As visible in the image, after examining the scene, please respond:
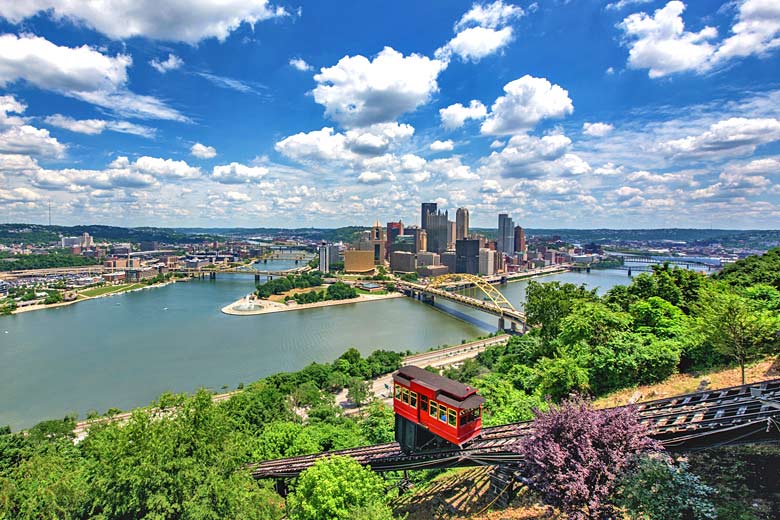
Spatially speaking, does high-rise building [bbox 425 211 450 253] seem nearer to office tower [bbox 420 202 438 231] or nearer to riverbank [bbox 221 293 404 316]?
office tower [bbox 420 202 438 231]

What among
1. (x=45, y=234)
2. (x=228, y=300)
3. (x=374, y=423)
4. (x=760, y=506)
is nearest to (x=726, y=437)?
(x=760, y=506)

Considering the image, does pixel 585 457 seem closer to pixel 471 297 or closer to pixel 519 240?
pixel 471 297

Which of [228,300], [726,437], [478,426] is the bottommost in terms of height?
[228,300]

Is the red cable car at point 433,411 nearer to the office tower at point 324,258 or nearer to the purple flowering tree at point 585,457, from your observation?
the purple flowering tree at point 585,457

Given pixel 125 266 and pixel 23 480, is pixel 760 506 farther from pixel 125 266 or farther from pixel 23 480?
pixel 125 266

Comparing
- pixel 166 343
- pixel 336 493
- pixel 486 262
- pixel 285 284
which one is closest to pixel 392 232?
pixel 486 262

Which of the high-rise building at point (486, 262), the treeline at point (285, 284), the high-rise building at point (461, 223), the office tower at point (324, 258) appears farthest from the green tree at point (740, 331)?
the high-rise building at point (461, 223)
